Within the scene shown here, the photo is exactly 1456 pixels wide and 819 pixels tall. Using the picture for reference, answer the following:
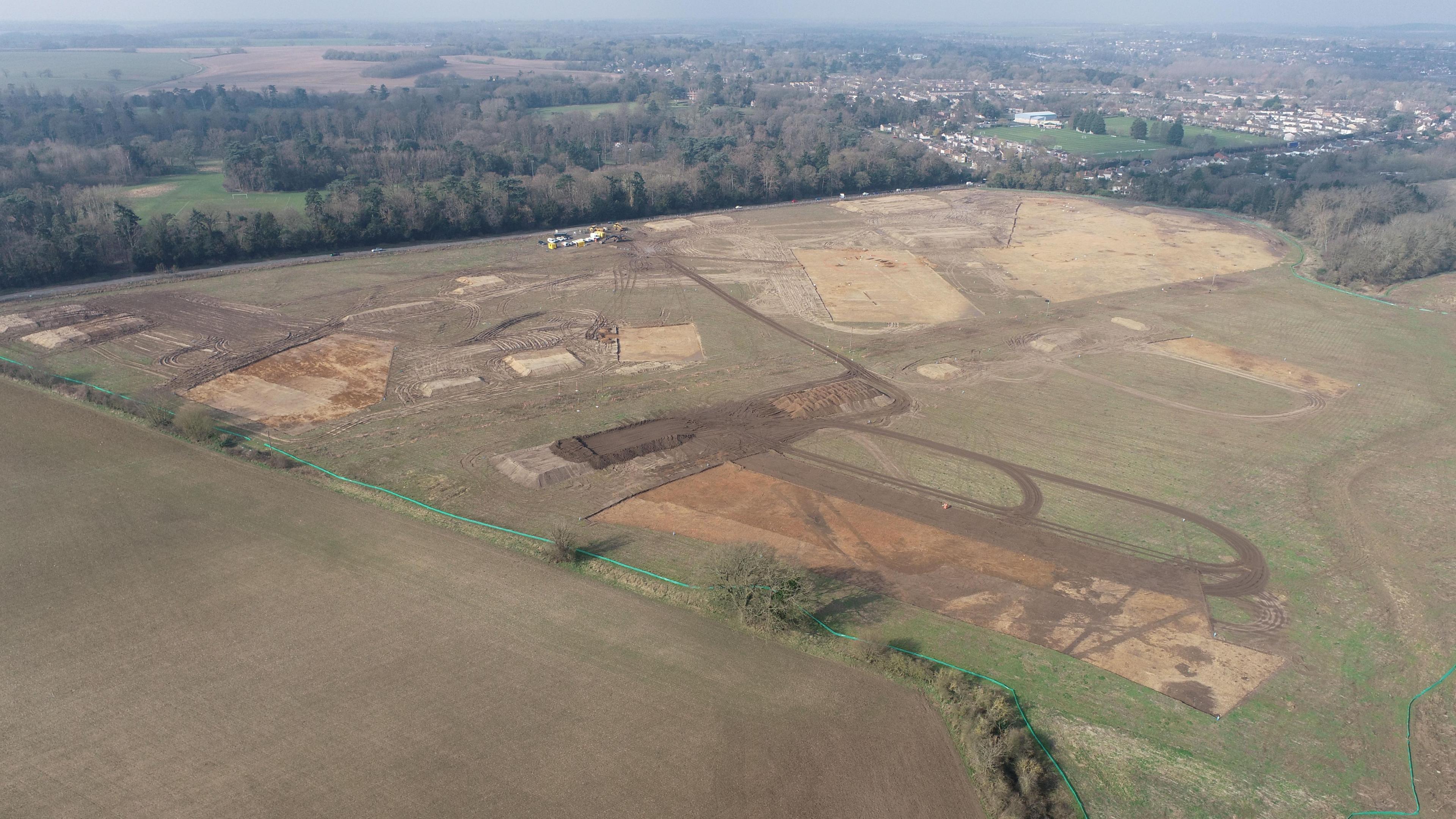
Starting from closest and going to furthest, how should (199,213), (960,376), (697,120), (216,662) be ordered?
(216,662) → (960,376) → (199,213) → (697,120)

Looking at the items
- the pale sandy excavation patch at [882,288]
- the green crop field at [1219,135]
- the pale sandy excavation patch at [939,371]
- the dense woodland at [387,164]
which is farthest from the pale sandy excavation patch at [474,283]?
the green crop field at [1219,135]

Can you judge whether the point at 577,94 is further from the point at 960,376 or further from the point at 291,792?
the point at 291,792

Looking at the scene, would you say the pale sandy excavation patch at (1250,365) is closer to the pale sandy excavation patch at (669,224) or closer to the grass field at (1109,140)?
the pale sandy excavation patch at (669,224)

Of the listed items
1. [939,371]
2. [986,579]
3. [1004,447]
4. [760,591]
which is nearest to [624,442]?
[760,591]

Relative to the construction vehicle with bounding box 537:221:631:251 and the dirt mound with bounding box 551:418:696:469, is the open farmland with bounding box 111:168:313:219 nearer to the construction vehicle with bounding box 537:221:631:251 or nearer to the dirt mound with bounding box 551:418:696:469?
the construction vehicle with bounding box 537:221:631:251

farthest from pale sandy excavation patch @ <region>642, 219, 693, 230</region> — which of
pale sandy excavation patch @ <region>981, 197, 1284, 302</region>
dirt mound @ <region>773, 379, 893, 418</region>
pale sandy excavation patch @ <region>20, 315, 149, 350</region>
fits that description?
pale sandy excavation patch @ <region>20, 315, 149, 350</region>

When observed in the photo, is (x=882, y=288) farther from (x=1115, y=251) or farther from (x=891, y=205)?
(x=891, y=205)

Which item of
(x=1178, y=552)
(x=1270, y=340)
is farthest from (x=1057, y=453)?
(x=1270, y=340)
